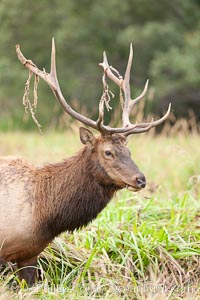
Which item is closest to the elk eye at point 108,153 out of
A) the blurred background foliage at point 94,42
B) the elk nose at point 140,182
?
the elk nose at point 140,182

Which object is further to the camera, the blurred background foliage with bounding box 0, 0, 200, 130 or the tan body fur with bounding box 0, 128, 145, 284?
the blurred background foliage with bounding box 0, 0, 200, 130

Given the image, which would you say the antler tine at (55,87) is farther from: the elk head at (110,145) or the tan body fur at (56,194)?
the tan body fur at (56,194)

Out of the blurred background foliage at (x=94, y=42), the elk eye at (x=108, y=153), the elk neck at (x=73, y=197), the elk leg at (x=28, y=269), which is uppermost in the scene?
the blurred background foliage at (x=94, y=42)

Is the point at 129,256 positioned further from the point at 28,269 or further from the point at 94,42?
the point at 94,42

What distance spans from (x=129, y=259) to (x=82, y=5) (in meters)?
18.3

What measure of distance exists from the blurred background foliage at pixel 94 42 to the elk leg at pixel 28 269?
49.7ft

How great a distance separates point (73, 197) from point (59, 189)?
14cm

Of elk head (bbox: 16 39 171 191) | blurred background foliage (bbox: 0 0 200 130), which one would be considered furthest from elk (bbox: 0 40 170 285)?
blurred background foliage (bbox: 0 0 200 130)

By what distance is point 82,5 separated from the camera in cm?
2369

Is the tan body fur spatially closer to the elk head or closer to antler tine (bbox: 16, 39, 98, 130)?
the elk head

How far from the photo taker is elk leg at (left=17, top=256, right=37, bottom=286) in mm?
5824

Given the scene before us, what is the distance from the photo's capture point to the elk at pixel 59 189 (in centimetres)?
561

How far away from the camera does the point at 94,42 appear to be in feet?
76.9

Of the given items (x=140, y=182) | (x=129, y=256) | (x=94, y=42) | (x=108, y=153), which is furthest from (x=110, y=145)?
(x=94, y=42)
